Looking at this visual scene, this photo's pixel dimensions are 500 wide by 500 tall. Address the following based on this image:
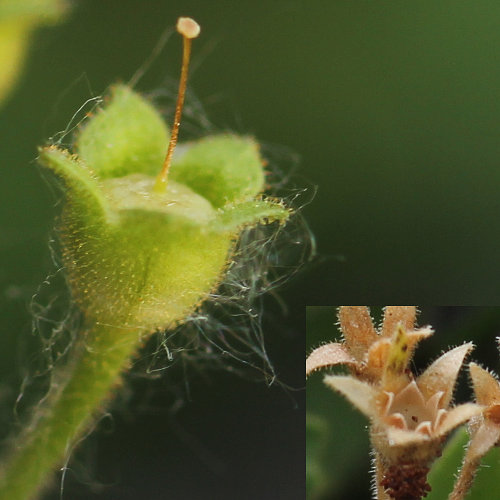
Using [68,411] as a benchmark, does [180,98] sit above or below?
above

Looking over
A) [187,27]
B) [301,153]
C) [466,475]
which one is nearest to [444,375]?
[466,475]

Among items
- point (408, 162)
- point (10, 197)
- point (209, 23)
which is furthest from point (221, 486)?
point (209, 23)

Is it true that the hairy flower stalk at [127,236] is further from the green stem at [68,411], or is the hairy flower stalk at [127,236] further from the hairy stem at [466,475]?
the hairy stem at [466,475]

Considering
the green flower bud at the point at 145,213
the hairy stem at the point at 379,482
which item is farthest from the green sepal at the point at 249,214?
the hairy stem at the point at 379,482

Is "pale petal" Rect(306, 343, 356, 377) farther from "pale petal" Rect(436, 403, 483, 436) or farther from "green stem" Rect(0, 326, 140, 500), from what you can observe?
"green stem" Rect(0, 326, 140, 500)

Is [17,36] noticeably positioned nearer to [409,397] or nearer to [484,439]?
[409,397]
